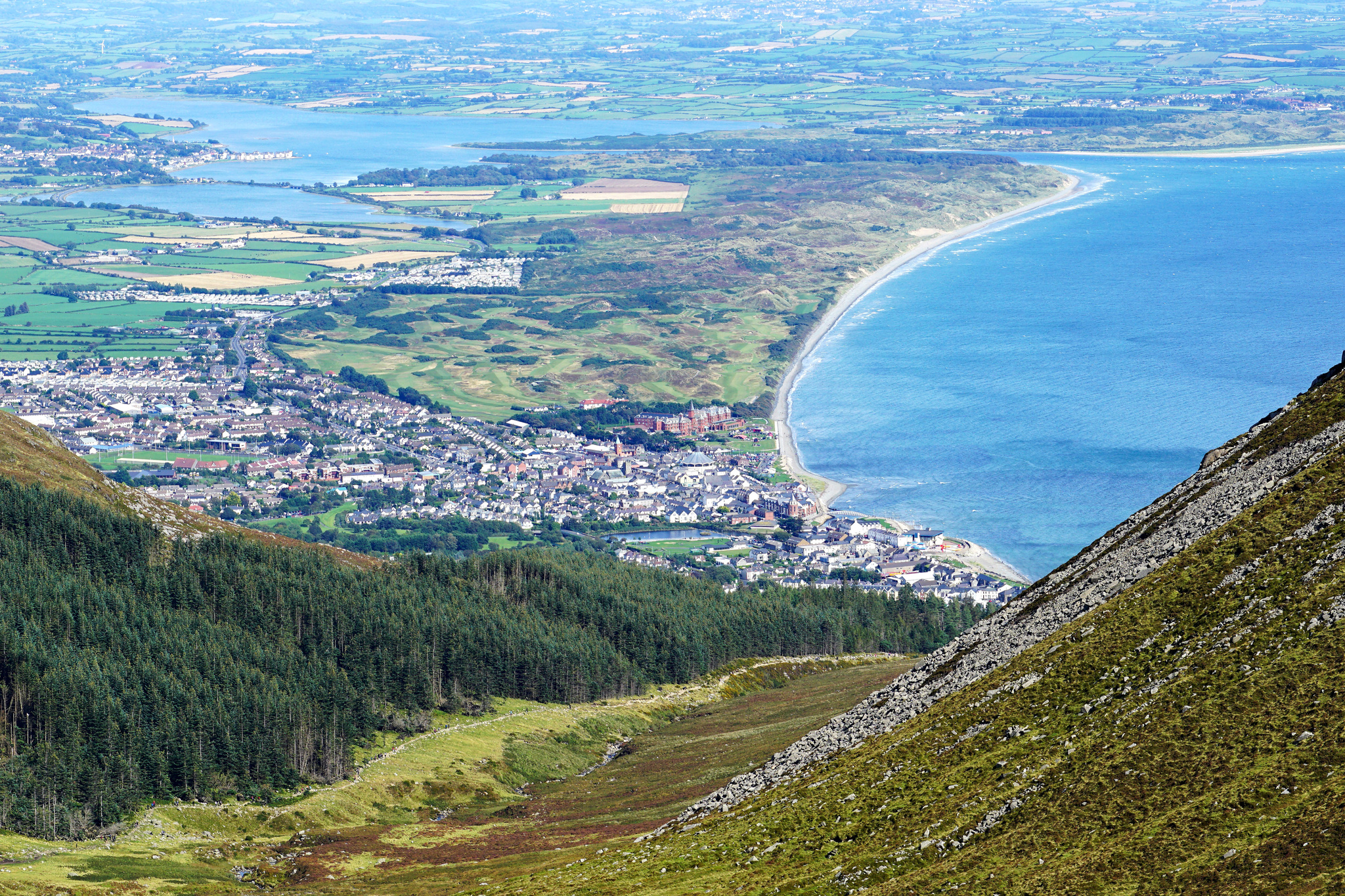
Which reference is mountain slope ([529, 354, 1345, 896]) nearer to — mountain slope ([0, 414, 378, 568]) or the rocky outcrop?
the rocky outcrop

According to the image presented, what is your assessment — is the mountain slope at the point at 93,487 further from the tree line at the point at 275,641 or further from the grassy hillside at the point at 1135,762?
the grassy hillside at the point at 1135,762

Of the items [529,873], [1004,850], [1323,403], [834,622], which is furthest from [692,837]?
[834,622]

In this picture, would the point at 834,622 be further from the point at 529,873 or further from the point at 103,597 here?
the point at 529,873

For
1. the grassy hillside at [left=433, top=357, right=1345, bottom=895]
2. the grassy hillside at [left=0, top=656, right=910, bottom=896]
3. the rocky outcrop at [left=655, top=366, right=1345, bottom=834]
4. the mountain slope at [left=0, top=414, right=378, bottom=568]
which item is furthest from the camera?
the mountain slope at [left=0, top=414, right=378, bottom=568]

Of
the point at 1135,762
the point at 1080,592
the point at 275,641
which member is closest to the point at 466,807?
the point at 275,641

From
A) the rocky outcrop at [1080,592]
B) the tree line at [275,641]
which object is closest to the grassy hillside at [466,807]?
the tree line at [275,641]

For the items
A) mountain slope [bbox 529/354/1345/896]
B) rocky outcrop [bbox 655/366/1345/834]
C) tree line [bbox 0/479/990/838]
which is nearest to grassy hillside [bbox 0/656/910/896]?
tree line [bbox 0/479/990/838]
